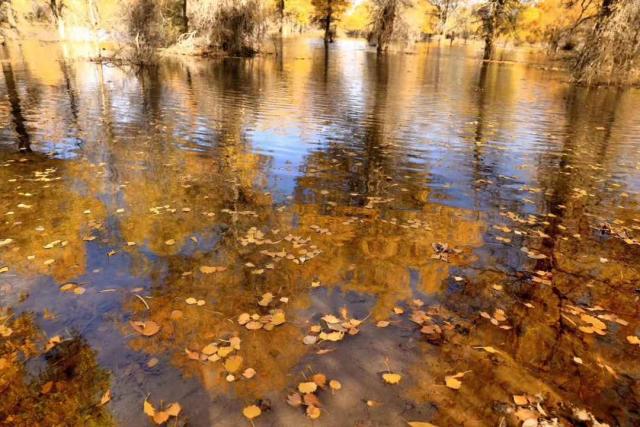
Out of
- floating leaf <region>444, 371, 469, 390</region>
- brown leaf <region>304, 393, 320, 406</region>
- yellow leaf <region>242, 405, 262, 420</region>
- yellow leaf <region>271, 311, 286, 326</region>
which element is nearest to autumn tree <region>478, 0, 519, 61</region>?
yellow leaf <region>271, 311, 286, 326</region>

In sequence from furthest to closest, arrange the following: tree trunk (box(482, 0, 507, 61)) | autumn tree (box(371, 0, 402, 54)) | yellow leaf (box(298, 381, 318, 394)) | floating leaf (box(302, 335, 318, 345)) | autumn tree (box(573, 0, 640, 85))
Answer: autumn tree (box(371, 0, 402, 54))
tree trunk (box(482, 0, 507, 61))
autumn tree (box(573, 0, 640, 85))
floating leaf (box(302, 335, 318, 345))
yellow leaf (box(298, 381, 318, 394))

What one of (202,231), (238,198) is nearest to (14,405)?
(202,231)

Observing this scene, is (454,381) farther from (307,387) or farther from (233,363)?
(233,363)

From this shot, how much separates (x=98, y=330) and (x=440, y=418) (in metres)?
3.18

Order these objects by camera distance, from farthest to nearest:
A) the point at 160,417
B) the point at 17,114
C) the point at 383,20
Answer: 1. the point at 383,20
2. the point at 17,114
3. the point at 160,417

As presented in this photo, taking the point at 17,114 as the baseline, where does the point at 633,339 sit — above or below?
below

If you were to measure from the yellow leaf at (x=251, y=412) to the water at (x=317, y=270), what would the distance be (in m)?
0.05

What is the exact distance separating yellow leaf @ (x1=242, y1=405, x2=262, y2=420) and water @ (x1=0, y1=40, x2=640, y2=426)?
5 centimetres

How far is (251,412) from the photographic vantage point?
10.1 feet

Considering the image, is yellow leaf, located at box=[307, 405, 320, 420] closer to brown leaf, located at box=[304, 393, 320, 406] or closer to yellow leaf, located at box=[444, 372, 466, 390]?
brown leaf, located at box=[304, 393, 320, 406]

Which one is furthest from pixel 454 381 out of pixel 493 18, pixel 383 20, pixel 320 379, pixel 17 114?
pixel 383 20

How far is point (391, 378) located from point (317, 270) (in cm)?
185

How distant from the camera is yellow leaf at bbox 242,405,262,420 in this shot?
10.1ft

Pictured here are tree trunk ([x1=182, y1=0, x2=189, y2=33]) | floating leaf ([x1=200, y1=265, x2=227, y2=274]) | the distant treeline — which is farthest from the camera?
tree trunk ([x1=182, y1=0, x2=189, y2=33])
